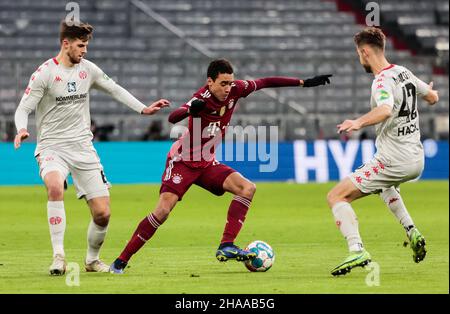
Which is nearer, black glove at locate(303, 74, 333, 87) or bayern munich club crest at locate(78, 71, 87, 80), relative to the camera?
bayern munich club crest at locate(78, 71, 87, 80)

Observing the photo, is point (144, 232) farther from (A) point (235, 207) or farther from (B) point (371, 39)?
(B) point (371, 39)

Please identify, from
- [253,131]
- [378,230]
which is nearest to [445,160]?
[253,131]

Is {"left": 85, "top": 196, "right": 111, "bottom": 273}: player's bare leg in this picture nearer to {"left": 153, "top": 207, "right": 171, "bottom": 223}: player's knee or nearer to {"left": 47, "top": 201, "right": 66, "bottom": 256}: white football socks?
{"left": 47, "top": 201, "right": 66, "bottom": 256}: white football socks

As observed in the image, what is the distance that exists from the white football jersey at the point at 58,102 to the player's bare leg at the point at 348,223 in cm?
210

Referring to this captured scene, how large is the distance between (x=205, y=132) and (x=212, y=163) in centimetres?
32

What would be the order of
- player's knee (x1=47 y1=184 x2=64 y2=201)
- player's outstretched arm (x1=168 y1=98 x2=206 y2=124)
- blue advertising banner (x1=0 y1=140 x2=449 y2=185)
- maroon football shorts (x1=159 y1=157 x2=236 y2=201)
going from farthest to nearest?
blue advertising banner (x1=0 y1=140 x2=449 y2=185)
maroon football shorts (x1=159 y1=157 x2=236 y2=201)
player's knee (x1=47 y1=184 x2=64 y2=201)
player's outstretched arm (x1=168 y1=98 x2=206 y2=124)

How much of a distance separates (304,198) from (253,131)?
542 cm

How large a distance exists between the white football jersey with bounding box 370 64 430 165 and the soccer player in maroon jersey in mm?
824

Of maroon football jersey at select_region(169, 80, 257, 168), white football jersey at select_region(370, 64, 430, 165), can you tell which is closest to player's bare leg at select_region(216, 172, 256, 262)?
maroon football jersey at select_region(169, 80, 257, 168)

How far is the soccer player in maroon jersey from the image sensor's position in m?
10.8

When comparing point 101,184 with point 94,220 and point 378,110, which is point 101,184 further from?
point 378,110

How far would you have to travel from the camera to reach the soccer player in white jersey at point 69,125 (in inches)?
416

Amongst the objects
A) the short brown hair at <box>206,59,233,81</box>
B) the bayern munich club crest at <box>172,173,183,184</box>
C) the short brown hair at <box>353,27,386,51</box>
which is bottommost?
the bayern munich club crest at <box>172,173,183,184</box>

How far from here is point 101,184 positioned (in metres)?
10.8
